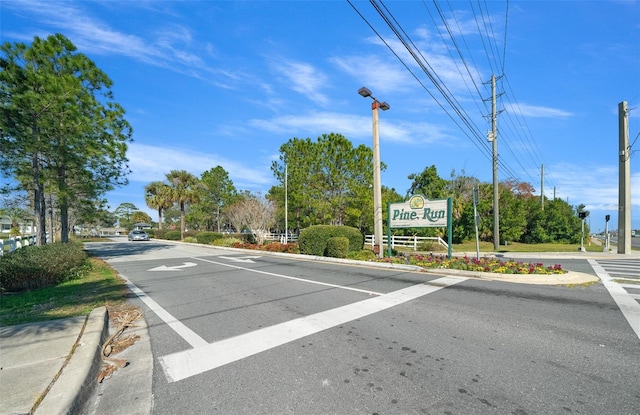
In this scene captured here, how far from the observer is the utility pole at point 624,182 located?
19.7 metres

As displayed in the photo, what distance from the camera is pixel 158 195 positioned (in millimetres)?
46719

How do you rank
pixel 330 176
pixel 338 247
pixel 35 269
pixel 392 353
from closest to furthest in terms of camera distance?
pixel 392 353 → pixel 35 269 → pixel 338 247 → pixel 330 176

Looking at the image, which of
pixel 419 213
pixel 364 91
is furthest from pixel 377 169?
pixel 364 91

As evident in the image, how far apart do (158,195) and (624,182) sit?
51.1m

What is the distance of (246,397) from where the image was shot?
2.84 m

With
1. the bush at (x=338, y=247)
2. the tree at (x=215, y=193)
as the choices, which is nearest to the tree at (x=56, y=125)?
the bush at (x=338, y=247)

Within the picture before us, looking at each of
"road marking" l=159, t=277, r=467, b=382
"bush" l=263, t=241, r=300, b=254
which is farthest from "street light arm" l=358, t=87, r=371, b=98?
"road marking" l=159, t=277, r=467, b=382

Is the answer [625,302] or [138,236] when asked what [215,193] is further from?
[625,302]

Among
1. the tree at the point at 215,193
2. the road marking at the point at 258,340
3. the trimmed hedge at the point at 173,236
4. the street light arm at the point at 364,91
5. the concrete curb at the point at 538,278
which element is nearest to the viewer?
the road marking at the point at 258,340

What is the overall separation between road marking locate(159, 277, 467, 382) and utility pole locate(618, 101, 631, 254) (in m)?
21.7

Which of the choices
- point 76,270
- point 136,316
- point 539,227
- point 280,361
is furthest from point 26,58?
point 539,227

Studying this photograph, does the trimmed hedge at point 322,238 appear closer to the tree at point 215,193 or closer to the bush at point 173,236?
the bush at point 173,236

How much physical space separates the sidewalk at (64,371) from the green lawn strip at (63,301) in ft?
2.40

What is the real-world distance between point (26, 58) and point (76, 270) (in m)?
12.3
